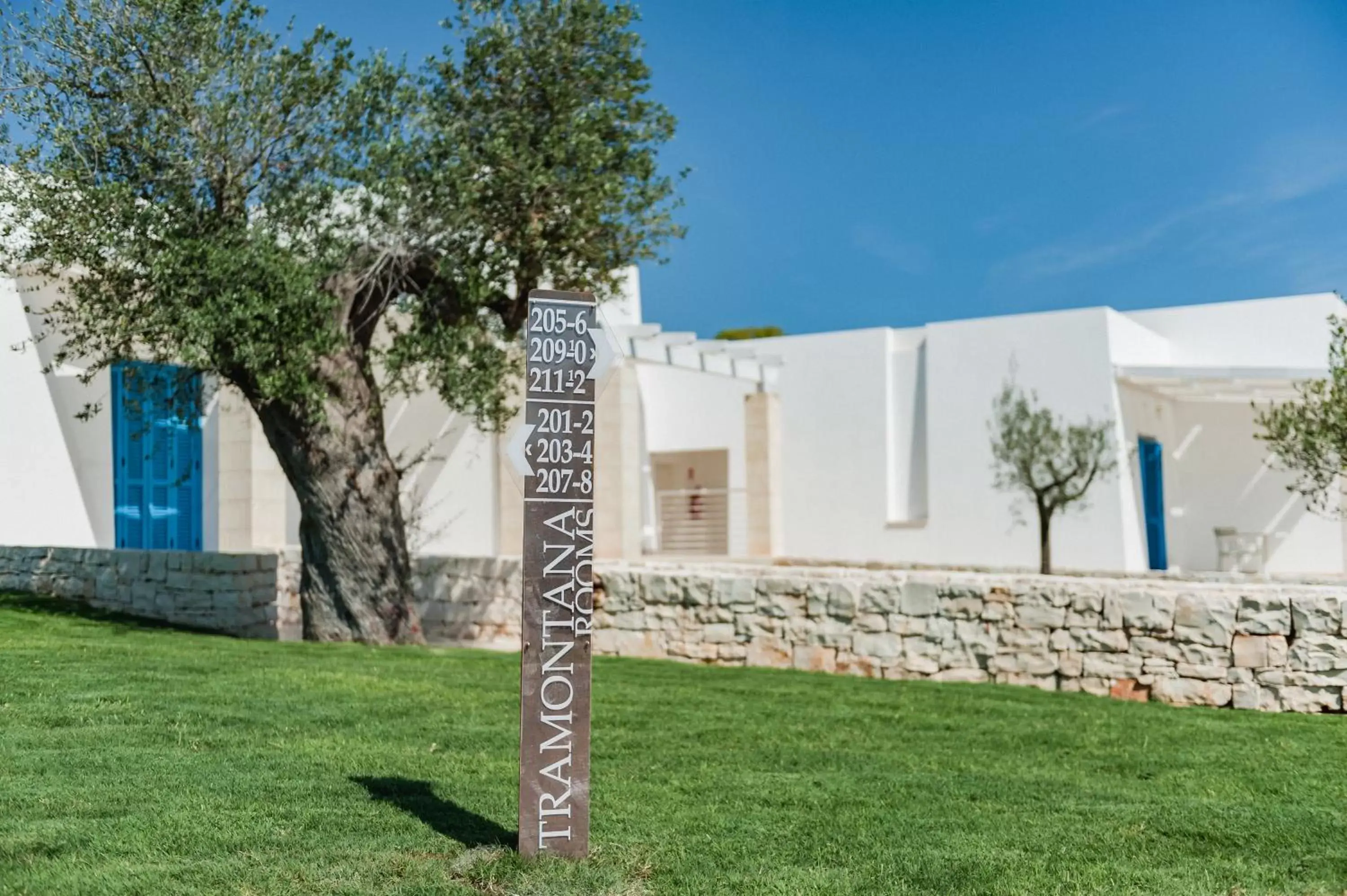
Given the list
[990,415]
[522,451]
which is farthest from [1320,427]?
[990,415]

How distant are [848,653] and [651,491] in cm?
1587

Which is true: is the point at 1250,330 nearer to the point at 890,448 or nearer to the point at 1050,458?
the point at 1050,458

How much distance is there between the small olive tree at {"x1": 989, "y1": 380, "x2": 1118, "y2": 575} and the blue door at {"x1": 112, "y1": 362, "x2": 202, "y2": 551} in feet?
40.9

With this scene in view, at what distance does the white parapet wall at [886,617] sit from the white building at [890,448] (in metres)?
3.70

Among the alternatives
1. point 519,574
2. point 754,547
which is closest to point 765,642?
point 519,574

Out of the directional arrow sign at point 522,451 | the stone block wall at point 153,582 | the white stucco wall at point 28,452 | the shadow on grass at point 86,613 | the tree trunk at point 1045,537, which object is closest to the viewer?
the directional arrow sign at point 522,451

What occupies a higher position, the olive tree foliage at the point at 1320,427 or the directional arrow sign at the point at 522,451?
the olive tree foliage at the point at 1320,427

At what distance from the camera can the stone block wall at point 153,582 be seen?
42.2 ft

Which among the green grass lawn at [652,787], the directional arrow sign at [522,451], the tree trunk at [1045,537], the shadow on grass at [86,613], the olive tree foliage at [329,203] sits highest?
the olive tree foliage at [329,203]

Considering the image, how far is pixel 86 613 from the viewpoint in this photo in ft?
39.8

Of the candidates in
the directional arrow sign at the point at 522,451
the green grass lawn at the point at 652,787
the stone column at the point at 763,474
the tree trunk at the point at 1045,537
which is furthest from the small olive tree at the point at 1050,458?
the directional arrow sign at the point at 522,451

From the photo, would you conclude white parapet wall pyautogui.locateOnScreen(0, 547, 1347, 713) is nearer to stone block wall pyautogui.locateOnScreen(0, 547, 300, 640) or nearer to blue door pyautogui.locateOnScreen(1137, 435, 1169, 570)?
stone block wall pyautogui.locateOnScreen(0, 547, 300, 640)

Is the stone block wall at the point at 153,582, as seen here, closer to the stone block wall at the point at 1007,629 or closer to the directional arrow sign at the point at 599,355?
the stone block wall at the point at 1007,629

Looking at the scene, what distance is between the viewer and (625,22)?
1091cm
